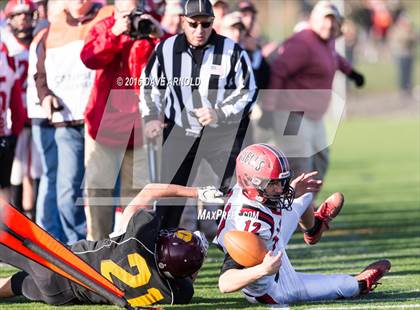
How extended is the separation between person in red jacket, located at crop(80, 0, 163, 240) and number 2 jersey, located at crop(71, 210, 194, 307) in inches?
66.6

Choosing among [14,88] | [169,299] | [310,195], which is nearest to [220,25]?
[14,88]

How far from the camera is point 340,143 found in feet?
64.7

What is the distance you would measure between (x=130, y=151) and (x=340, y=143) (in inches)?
491

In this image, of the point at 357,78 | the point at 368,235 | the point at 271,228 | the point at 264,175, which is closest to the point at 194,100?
the point at 264,175

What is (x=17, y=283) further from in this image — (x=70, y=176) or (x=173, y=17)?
(x=173, y=17)

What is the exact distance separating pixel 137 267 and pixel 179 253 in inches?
11.2

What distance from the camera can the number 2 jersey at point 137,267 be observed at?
225 inches

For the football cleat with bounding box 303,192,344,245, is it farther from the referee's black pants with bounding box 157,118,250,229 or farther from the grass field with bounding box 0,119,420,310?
the referee's black pants with bounding box 157,118,250,229

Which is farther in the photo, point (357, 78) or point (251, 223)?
point (357, 78)

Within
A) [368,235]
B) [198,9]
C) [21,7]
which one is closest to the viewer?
[198,9]

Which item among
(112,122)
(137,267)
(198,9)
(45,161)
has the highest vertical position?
(198,9)

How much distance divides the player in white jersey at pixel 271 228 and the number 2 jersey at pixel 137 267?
351mm

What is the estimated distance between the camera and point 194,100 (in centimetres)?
714

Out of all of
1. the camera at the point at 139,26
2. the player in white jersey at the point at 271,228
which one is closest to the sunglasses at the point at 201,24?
the camera at the point at 139,26
